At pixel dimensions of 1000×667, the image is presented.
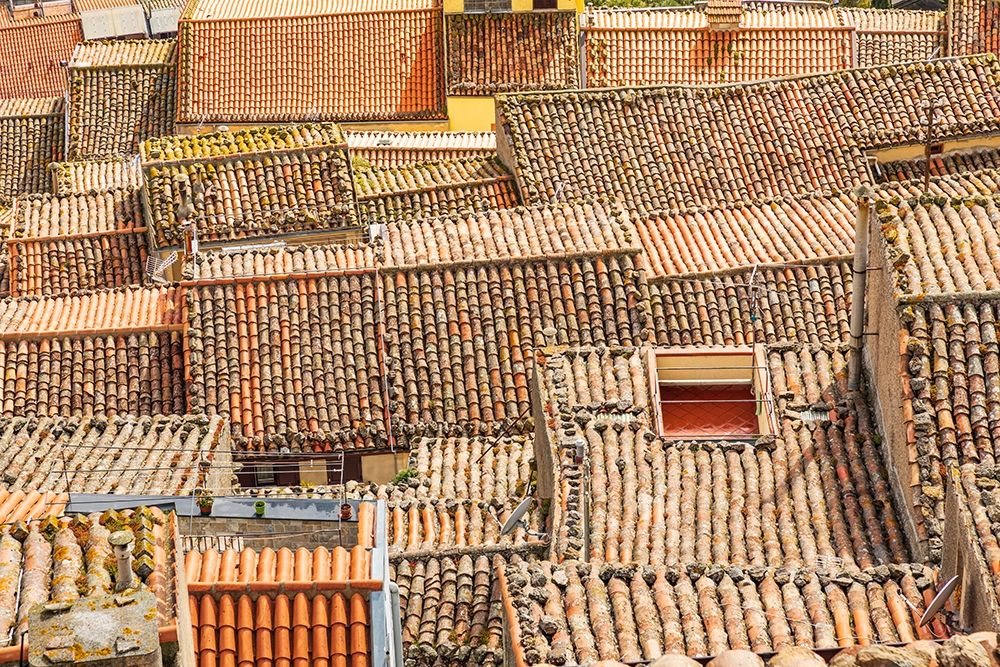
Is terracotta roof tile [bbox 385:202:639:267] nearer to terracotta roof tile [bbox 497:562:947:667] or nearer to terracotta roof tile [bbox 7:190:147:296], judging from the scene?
terracotta roof tile [bbox 7:190:147:296]

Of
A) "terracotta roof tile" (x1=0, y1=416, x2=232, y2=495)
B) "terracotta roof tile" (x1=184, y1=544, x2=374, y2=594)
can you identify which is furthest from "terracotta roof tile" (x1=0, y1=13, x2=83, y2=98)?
"terracotta roof tile" (x1=184, y1=544, x2=374, y2=594)

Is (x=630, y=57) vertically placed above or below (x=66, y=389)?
above

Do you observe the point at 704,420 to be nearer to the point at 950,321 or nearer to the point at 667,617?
the point at 950,321

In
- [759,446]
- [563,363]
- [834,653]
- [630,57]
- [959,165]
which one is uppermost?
[630,57]

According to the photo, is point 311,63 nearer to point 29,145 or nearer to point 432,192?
point 29,145

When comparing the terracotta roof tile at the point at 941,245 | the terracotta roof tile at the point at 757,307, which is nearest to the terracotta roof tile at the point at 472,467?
the terracotta roof tile at the point at 757,307

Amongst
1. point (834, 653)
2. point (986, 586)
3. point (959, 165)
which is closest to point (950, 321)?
point (986, 586)
